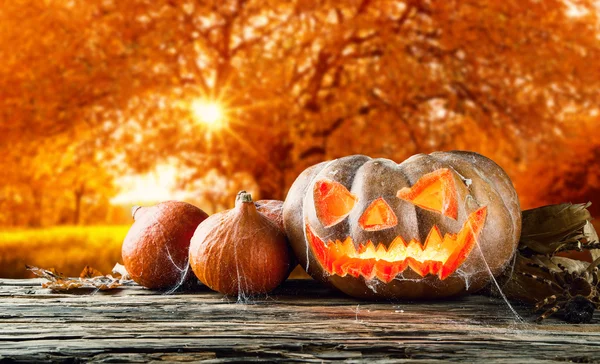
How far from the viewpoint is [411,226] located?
189 cm

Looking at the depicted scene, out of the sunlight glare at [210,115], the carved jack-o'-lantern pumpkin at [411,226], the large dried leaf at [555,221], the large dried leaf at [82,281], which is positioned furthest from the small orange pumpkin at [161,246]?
the sunlight glare at [210,115]

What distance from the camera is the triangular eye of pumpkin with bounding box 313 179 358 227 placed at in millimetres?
1969

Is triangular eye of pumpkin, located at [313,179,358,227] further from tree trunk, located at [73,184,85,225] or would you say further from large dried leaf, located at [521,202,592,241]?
tree trunk, located at [73,184,85,225]

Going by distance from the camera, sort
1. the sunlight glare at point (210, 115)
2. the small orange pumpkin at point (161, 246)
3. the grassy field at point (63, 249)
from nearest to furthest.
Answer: the small orange pumpkin at point (161, 246), the grassy field at point (63, 249), the sunlight glare at point (210, 115)

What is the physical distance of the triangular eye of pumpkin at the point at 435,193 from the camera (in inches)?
75.4

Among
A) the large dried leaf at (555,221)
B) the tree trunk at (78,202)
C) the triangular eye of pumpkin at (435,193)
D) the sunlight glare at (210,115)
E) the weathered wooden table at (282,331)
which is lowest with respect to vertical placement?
the weathered wooden table at (282,331)

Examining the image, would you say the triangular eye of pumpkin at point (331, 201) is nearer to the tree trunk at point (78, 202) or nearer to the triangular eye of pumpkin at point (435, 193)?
the triangular eye of pumpkin at point (435, 193)

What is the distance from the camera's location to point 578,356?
1.37m

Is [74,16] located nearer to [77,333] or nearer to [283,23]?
[283,23]

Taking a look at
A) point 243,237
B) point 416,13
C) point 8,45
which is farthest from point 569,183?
point 8,45

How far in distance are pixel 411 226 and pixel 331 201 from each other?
296 millimetres

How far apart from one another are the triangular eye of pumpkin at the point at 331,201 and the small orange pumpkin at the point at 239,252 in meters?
0.24

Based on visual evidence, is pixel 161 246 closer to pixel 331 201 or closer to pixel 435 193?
pixel 331 201

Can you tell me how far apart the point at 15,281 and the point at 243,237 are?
1.32 meters
